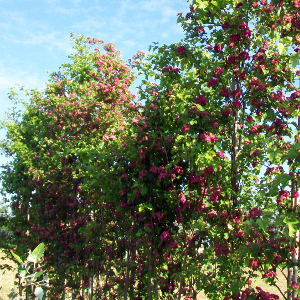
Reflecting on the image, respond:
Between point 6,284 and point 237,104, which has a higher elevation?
point 237,104

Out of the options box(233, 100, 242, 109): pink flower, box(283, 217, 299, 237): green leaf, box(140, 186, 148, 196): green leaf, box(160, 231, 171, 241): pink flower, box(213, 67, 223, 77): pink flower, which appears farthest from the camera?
box(140, 186, 148, 196): green leaf

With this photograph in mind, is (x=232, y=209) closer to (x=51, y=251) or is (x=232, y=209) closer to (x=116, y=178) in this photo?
(x=116, y=178)

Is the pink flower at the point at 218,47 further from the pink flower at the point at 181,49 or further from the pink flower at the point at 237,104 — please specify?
the pink flower at the point at 237,104

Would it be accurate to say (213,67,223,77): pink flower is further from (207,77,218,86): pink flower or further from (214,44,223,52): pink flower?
(214,44,223,52): pink flower

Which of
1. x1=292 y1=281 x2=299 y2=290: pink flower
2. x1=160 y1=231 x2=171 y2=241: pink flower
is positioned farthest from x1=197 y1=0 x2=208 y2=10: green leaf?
x1=292 y1=281 x2=299 y2=290: pink flower

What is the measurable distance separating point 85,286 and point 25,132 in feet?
23.0

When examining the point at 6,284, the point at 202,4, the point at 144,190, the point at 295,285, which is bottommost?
the point at 6,284

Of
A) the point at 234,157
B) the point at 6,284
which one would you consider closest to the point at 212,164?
the point at 234,157

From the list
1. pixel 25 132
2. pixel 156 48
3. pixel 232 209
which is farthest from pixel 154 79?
pixel 25 132

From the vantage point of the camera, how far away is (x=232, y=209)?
16.5 feet

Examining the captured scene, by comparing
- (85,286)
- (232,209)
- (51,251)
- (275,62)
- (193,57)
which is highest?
(193,57)

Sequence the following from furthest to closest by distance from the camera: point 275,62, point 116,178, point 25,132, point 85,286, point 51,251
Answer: point 25,132 → point 51,251 → point 85,286 → point 116,178 → point 275,62

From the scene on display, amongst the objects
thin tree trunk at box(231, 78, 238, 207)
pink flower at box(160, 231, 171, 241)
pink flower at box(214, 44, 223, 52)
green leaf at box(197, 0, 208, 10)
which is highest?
green leaf at box(197, 0, 208, 10)

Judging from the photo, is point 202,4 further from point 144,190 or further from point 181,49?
point 144,190
